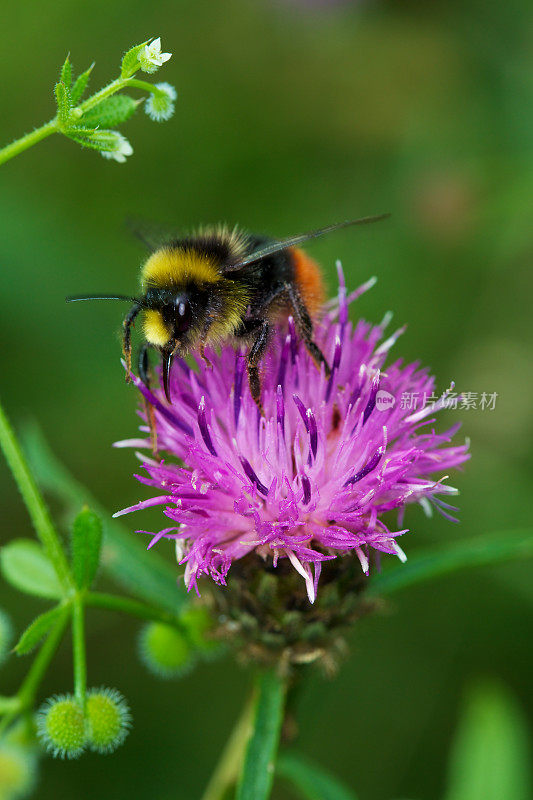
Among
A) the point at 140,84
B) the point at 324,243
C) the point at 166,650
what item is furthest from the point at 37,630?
the point at 324,243

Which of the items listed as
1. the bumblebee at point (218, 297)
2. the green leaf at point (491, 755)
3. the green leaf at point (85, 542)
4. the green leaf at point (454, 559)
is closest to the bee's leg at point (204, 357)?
the bumblebee at point (218, 297)

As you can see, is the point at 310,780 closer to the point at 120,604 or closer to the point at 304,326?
the point at 120,604

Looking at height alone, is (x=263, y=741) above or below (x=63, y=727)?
above

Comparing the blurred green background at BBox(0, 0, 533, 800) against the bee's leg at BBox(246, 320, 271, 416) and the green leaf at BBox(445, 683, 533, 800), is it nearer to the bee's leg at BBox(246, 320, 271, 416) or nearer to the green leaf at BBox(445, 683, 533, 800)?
the green leaf at BBox(445, 683, 533, 800)

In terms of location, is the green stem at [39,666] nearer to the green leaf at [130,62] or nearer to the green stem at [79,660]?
the green stem at [79,660]

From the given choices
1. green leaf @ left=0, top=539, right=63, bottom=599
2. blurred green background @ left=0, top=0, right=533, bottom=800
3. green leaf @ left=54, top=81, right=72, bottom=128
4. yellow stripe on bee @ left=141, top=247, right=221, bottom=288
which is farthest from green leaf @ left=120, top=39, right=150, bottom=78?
blurred green background @ left=0, top=0, right=533, bottom=800

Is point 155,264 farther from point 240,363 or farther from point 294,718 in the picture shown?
point 294,718

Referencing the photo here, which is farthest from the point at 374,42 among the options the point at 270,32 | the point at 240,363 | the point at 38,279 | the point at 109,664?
the point at 109,664
